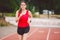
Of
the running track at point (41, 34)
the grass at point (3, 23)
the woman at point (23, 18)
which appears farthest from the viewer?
the grass at point (3, 23)

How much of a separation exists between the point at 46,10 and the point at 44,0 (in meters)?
0.19

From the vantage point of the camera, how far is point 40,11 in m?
3.77

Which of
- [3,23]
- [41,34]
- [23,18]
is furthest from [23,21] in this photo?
A: [3,23]

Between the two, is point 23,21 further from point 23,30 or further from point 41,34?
point 41,34

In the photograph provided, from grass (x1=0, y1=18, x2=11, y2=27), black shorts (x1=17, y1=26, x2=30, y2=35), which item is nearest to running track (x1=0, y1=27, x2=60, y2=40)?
grass (x1=0, y1=18, x2=11, y2=27)

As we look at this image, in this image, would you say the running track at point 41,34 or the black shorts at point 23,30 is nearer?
the black shorts at point 23,30

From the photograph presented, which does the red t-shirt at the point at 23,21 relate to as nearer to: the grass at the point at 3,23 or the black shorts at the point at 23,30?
the black shorts at the point at 23,30

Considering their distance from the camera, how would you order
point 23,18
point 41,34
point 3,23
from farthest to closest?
1. point 3,23
2. point 41,34
3. point 23,18

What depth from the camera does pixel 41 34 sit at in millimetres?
3826

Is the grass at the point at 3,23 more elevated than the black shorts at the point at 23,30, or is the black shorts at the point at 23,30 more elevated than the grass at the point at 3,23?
the black shorts at the point at 23,30

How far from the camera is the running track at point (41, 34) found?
378 centimetres

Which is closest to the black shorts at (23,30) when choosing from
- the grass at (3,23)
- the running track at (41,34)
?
the running track at (41,34)

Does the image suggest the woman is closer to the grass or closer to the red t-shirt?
the red t-shirt

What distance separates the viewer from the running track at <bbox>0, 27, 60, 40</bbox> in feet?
12.4
